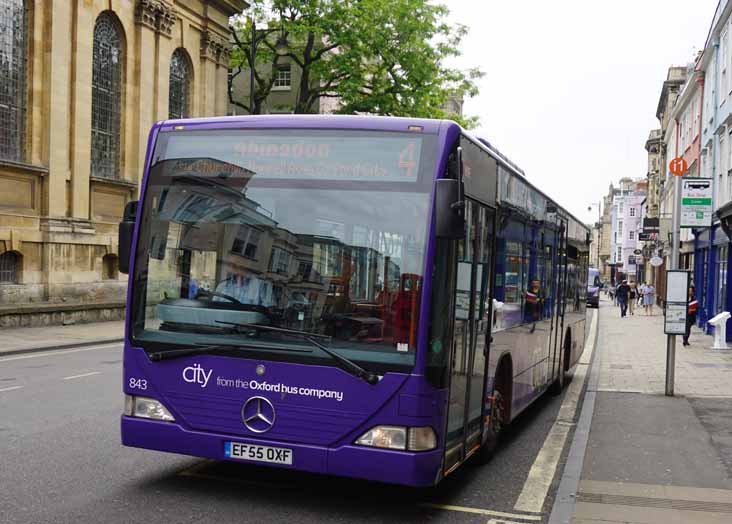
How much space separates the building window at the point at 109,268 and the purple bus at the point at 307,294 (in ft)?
77.1

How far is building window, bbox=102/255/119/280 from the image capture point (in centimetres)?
2930

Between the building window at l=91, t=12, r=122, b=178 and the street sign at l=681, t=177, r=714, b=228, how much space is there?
19938 millimetres

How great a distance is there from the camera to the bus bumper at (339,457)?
572 cm

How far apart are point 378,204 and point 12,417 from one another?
5651mm

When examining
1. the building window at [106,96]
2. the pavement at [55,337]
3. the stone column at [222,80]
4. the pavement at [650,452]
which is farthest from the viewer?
the stone column at [222,80]

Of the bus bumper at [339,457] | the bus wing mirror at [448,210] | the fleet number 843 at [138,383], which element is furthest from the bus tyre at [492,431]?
the fleet number 843 at [138,383]

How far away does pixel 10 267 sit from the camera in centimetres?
2528

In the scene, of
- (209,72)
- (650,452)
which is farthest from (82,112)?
(650,452)

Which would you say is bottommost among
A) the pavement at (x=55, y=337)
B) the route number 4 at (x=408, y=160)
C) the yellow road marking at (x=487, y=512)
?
the pavement at (x=55, y=337)

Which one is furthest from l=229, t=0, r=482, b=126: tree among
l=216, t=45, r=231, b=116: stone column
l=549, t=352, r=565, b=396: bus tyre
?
l=549, t=352, r=565, b=396: bus tyre

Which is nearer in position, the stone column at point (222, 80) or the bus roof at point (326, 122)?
the bus roof at point (326, 122)

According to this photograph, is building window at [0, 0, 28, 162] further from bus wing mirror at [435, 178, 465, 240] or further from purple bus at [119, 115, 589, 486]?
bus wing mirror at [435, 178, 465, 240]

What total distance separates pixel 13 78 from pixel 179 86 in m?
10.2

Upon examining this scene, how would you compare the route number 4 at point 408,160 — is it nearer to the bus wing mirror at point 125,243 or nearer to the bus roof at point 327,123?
the bus roof at point 327,123
